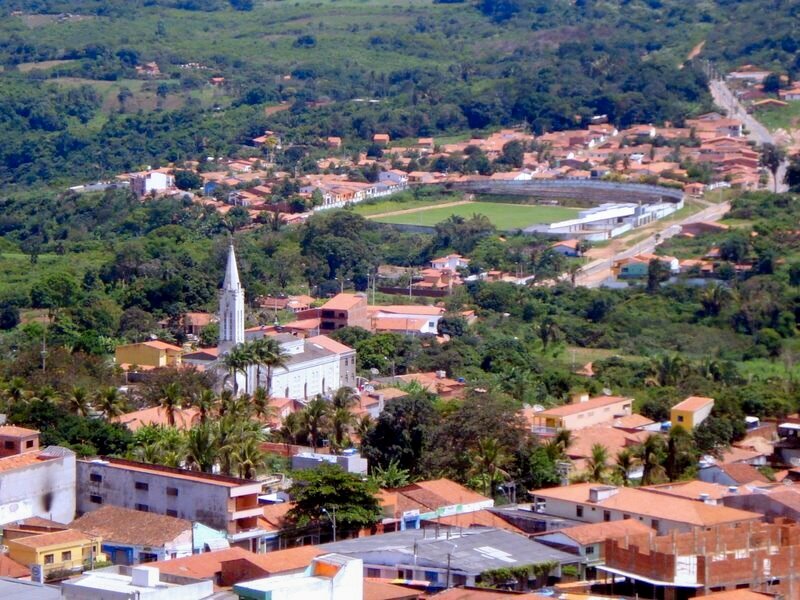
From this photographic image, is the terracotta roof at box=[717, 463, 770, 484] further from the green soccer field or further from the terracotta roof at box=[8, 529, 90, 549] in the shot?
the green soccer field

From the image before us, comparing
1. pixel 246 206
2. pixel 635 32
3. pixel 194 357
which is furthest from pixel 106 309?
pixel 635 32

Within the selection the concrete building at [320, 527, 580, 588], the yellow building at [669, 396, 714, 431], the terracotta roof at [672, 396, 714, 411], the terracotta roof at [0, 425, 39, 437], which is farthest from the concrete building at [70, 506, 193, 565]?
the terracotta roof at [672, 396, 714, 411]

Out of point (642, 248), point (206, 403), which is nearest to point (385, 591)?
point (206, 403)

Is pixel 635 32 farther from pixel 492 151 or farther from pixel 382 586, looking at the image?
pixel 382 586

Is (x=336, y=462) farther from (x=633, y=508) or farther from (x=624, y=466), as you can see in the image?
(x=633, y=508)

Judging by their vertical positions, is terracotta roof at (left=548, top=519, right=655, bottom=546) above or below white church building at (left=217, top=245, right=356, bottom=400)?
above

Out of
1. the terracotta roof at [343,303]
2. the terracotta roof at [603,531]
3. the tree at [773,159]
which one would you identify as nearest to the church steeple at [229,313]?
the terracotta roof at [343,303]
